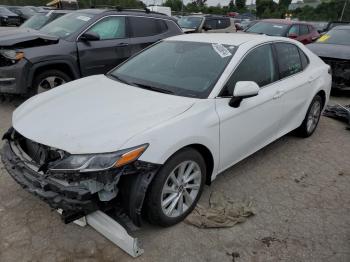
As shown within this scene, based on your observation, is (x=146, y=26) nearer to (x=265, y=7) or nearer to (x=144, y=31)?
(x=144, y=31)

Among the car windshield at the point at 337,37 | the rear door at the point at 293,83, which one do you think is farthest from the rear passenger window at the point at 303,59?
the car windshield at the point at 337,37

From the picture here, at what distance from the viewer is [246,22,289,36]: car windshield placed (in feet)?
39.0

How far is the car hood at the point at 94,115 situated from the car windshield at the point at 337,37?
6956 mm

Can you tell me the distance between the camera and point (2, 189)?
147 inches

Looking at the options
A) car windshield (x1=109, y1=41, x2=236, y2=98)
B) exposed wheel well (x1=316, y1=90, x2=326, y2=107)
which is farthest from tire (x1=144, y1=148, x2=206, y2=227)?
exposed wheel well (x1=316, y1=90, x2=326, y2=107)

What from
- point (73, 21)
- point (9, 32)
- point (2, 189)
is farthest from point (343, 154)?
point (9, 32)

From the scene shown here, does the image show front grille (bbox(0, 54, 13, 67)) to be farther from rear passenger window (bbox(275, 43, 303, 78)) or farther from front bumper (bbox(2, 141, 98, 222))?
rear passenger window (bbox(275, 43, 303, 78))

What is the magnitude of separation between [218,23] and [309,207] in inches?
514

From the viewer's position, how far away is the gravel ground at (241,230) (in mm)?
2918

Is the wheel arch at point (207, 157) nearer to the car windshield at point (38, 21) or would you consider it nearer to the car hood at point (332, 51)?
the car hood at point (332, 51)

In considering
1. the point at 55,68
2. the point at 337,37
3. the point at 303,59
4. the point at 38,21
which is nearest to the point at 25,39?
the point at 55,68

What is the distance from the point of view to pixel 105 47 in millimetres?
6828

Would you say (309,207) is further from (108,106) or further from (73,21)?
(73,21)

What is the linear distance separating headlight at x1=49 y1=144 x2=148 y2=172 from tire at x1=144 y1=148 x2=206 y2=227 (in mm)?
335
